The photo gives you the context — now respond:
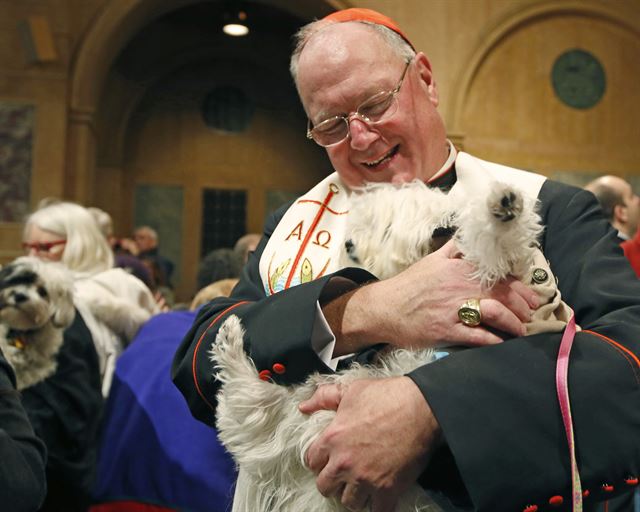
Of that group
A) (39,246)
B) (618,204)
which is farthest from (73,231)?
(618,204)

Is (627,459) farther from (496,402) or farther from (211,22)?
(211,22)

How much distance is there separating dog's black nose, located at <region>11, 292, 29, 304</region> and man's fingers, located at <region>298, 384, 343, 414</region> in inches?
86.7

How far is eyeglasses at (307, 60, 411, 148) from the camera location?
162cm

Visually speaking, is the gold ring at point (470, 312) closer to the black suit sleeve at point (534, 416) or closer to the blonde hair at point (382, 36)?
the black suit sleeve at point (534, 416)

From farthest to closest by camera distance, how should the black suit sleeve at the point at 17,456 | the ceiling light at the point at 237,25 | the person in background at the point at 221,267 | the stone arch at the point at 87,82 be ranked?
the ceiling light at the point at 237,25, the stone arch at the point at 87,82, the person in background at the point at 221,267, the black suit sleeve at the point at 17,456

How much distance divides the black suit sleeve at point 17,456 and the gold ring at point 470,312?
3.08 ft

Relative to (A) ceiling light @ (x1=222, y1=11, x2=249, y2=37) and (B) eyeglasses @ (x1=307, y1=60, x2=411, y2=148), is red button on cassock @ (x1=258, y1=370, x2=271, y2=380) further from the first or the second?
(A) ceiling light @ (x1=222, y1=11, x2=249, y2=37)

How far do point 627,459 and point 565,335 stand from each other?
20 centimetres

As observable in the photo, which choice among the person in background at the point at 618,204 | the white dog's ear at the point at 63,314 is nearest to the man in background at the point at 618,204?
the person in background at the point at 618,204

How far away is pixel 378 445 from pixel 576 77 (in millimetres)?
9305

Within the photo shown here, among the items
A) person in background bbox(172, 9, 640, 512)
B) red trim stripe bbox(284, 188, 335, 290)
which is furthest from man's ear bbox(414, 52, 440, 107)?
red trim stripe bbox(284, 188, 335, 290)

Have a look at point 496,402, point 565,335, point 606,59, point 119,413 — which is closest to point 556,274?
point 565,335

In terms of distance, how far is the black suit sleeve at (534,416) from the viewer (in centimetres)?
117

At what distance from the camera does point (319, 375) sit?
135 cm
